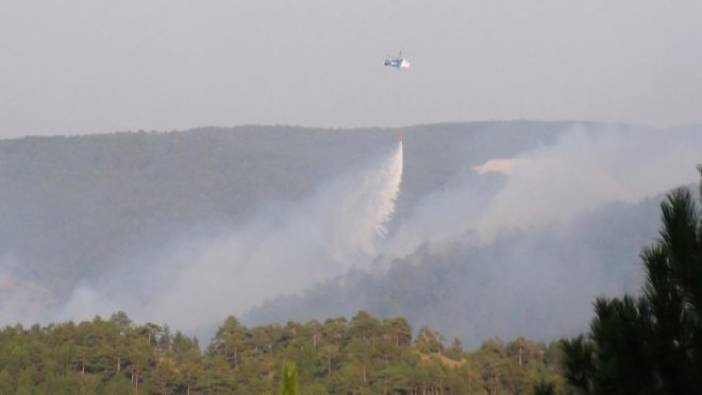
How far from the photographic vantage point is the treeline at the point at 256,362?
259 feet

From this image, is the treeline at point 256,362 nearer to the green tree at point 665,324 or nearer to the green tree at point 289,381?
the green tree at point 665,324

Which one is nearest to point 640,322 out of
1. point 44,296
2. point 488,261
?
point 488,261

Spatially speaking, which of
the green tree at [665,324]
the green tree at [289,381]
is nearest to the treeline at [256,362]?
the green tree at [665,324]

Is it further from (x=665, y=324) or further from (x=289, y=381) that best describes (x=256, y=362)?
(x=289, y=381)

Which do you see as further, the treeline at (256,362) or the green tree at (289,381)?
the treeline at (256,362)

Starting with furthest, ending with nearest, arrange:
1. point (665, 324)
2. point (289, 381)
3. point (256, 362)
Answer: point (256, 362) < point (665, 324) < point (289, 381)

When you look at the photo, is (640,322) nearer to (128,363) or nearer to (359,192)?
(128,363)

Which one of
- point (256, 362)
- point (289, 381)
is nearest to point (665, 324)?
point (289, 381)

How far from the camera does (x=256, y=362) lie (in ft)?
288


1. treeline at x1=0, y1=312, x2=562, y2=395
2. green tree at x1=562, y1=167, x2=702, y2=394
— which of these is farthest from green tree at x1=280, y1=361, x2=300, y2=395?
treeline at x1=0, y1=312, x2=562, y2=395

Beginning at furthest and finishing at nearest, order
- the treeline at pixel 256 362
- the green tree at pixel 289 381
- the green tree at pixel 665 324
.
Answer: the treeline at pixel 256 362 → the green tree at pixel 665 324 → the green tree at pixel 289 381

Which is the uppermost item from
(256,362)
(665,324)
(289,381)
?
(256,362)

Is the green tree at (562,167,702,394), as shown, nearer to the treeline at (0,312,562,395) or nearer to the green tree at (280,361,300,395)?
the green tree at (280,361,300,395)

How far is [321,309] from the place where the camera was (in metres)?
160
